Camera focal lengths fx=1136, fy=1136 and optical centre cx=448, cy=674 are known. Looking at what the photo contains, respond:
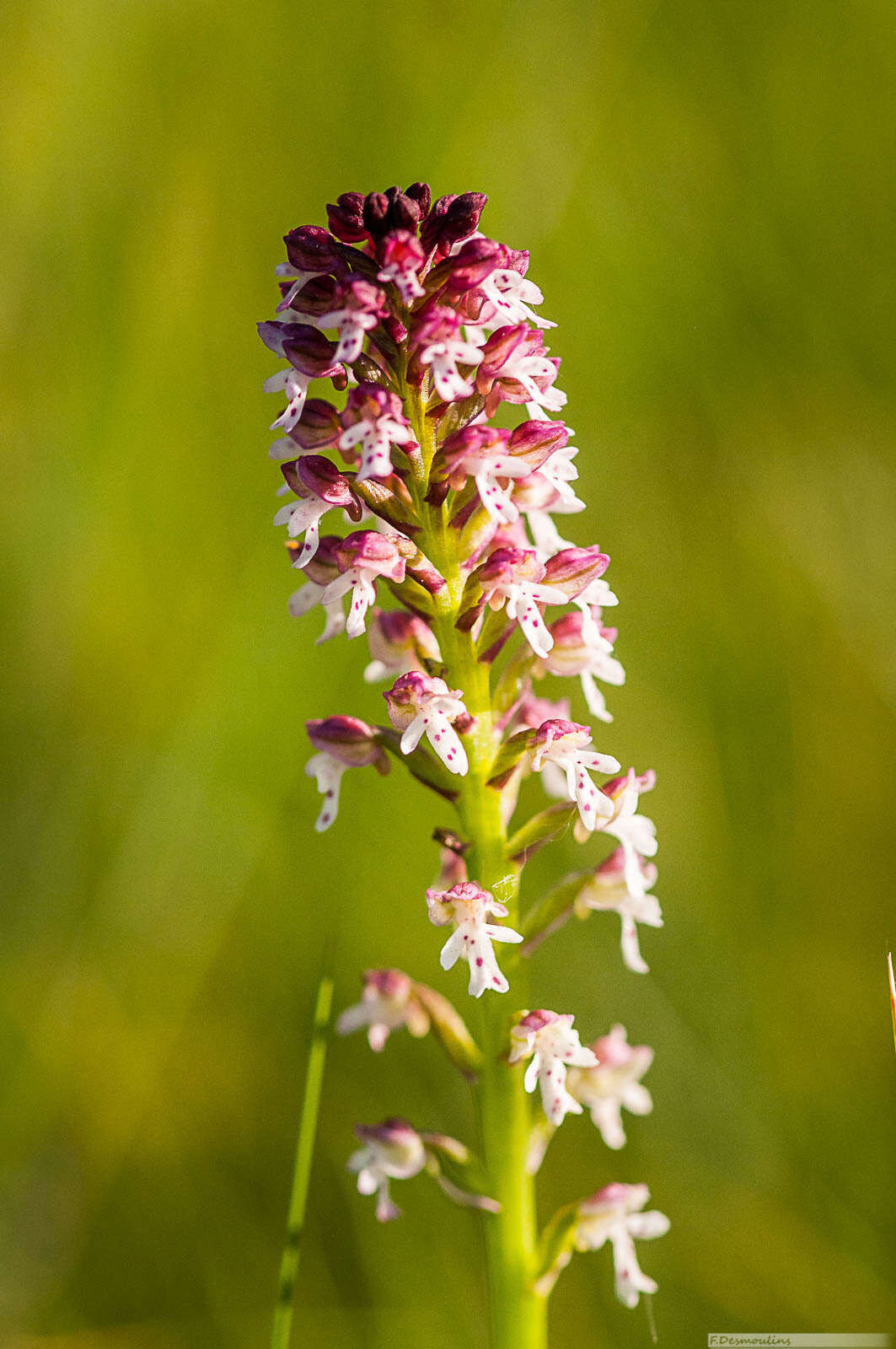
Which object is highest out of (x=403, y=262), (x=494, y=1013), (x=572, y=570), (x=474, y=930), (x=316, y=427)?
(x=403, y=262)

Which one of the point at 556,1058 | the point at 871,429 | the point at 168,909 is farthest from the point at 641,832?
the point at 871,429

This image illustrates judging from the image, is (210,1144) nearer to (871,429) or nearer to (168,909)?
(168,909)

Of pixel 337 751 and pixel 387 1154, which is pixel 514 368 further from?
pixel 387 1154

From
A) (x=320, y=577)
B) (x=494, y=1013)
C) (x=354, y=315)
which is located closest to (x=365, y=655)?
(x=320, y=577)

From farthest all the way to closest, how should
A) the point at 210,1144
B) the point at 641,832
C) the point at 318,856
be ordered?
the point at 318,856 < the point at 210,1144 < the point at 641,832

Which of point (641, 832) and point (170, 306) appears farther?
point (170, 306)

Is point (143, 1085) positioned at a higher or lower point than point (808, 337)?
lower

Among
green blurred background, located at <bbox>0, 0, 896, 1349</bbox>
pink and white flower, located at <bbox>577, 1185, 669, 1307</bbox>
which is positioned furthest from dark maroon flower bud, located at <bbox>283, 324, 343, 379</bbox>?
green blurred background, located at <bbox>0, 0, 896, 1349</bbox>
